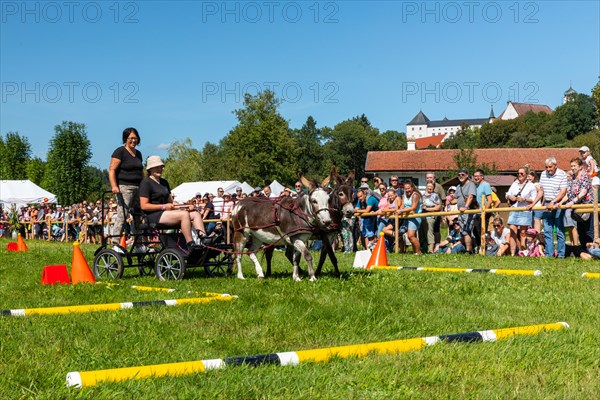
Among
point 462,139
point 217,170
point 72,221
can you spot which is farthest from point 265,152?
point 462,139

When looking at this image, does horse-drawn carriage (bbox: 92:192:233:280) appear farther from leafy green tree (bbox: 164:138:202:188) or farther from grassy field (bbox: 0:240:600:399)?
leafy green tree (bbox: 164:138:202:188)

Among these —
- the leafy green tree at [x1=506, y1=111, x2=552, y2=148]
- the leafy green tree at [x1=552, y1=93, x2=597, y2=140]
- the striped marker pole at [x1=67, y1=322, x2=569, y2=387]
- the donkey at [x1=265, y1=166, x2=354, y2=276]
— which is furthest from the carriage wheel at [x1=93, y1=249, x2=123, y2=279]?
the leafy green tree at [x1=552, y1=93, x2=597, y2=140]

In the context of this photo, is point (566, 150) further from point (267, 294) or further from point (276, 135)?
point (267, 294)

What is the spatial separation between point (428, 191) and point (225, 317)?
1290 centimetres

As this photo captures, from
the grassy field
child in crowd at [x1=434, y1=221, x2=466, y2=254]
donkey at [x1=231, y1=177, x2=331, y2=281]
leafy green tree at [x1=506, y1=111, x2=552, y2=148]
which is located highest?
leafy green tree at [x1=506, y1=111, x2=552, y2=148]

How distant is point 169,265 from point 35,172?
335 ft

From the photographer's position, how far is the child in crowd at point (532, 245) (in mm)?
16719

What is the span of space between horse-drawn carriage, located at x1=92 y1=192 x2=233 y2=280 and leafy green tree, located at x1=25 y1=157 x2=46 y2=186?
326 ft

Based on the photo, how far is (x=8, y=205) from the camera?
56125 millimetres

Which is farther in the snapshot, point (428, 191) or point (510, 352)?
point (428, 191)

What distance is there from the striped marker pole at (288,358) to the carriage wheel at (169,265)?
6.04 meters

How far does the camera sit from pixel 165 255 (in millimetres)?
11641

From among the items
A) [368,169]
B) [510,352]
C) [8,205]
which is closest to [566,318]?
[510,352]

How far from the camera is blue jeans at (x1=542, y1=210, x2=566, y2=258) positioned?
15909mm
